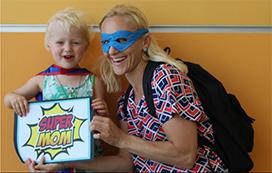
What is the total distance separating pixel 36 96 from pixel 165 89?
793mm

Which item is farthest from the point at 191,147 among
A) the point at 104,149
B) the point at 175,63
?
the point at 104,149

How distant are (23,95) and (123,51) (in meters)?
0.63

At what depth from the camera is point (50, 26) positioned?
2.04 m

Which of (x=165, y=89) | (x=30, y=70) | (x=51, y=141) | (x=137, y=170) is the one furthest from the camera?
(x=30, y=70)

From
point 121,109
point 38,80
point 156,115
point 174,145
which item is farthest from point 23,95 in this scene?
point 174,145

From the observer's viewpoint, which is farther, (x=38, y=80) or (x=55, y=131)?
(x=38, y=80)

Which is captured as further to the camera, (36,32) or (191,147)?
(36,32)

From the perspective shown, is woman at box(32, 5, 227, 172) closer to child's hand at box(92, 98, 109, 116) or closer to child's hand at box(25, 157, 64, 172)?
child's hand at box(92, 98, 109, 116)

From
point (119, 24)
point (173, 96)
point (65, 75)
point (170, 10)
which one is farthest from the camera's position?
point (170, 10)

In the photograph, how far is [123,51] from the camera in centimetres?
192

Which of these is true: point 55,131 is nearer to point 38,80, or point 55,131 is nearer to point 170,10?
point 38,80

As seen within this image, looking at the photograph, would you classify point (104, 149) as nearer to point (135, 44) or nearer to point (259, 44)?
point (135, 44)

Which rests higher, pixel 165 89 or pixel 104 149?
pixel 165 89

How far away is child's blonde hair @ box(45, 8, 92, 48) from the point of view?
6.59ft
